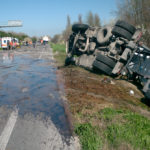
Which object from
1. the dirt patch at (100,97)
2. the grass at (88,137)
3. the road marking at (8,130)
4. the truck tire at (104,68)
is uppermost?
the truck tire at (104,68)

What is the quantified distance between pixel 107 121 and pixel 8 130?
2.00 meters

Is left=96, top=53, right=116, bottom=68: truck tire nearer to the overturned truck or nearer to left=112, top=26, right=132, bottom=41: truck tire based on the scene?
the overturned truck

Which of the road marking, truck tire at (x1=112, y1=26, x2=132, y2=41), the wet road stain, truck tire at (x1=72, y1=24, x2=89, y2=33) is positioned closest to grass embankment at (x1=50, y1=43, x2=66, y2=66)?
truck tire at (x1=72, y1=24, x2=89, y2=33)

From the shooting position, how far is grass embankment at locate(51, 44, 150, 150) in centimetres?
378

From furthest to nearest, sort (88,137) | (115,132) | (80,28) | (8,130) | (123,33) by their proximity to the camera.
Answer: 1. (80,28)
2. (123,33)
3. (8,130)
4. (115,132)
5. (88,137)

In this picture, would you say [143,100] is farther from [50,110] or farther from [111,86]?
[50,110]

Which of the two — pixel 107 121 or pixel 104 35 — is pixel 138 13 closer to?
pixel 104 35

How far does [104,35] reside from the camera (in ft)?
42.1

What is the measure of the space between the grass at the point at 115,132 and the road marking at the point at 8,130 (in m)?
1.26

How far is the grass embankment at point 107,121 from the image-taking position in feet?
12.4

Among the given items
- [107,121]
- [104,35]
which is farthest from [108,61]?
[107,121]

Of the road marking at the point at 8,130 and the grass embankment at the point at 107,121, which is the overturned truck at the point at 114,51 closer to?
the grass embankment at the point at 107,121

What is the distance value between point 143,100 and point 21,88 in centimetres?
414

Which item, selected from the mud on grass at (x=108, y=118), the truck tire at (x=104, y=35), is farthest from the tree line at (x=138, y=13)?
the mud on grass at (x=108, y=118)
